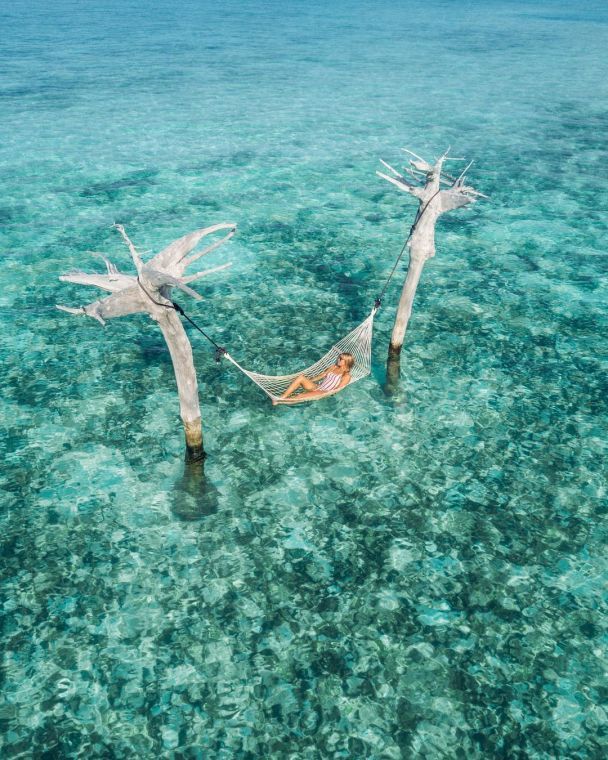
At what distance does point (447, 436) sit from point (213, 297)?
6.63m

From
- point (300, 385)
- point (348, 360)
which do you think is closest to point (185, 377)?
point (300, 385)

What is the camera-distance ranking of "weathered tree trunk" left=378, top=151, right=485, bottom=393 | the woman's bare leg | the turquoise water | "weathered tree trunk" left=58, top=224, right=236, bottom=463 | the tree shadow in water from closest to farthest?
1. the turquoise water
2. "weathered tree trunk" left=58, top=224, right=236, bottom=463
3. the tree shadow in water
4. "weathered tree trunk" left=378, top=151, right=485, bottom=393
5. the woman's bare leg

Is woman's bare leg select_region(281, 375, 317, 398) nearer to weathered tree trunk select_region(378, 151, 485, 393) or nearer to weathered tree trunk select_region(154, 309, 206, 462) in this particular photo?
weathered tree trunk select_region(154, 309, 206, 462)

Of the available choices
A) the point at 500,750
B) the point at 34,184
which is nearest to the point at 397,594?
the point at 500,750

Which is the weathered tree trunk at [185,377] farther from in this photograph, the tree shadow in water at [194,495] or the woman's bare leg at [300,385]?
the woman's bare leg at [300,385]

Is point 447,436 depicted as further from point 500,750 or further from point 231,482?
point 500,750

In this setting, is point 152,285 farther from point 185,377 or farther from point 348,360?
point 348,360

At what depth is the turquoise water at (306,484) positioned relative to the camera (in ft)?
21.8

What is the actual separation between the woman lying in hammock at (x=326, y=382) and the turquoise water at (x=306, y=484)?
447 mm

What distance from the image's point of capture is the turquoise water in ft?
21.8

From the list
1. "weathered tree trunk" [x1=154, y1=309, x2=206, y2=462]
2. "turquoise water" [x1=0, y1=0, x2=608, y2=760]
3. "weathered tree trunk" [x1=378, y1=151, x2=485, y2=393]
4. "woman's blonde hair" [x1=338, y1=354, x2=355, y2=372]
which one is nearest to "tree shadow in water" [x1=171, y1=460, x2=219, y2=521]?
"turquoise water" [x1=0, y1=0, x2=608, y2=760]

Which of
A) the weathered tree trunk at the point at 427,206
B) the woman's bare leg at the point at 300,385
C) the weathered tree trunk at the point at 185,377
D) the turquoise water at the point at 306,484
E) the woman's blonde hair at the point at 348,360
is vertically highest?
the weathered tree trunk at the point at 427,206

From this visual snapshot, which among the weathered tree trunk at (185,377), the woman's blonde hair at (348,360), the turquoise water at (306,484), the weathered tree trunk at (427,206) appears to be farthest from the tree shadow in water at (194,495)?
the weathered tree trunk at (427,206)

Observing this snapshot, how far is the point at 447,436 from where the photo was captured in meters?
10.3
